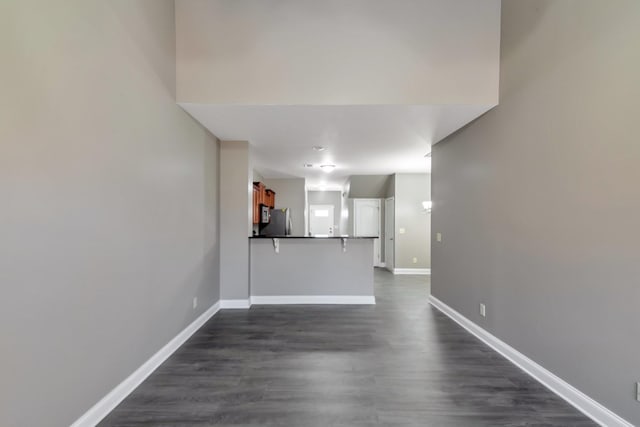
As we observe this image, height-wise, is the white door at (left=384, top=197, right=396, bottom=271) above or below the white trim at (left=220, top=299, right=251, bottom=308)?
above

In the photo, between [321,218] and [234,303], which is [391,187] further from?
[234,303]

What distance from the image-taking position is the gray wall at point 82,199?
135cm

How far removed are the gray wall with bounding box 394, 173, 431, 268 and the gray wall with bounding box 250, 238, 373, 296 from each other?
2.75 meters

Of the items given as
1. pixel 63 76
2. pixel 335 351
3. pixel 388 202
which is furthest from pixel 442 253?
pixel 63 76

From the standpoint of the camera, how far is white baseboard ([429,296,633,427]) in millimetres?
1850

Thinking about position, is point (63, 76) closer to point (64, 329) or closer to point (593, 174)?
point (64, 329)

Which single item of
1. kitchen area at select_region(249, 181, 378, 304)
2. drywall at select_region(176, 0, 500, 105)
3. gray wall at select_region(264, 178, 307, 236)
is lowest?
kitchen area at select_region(249, 181, 378, 304)

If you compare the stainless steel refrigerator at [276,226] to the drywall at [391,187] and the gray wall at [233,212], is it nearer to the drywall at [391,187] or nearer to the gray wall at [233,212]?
the gray wall at [233,212]

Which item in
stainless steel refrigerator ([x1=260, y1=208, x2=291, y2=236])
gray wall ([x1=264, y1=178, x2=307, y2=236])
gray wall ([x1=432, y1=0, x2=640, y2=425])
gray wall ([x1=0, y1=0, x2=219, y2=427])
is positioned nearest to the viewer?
gray wall ([x1=0, y1=0, x2=219, y2=427])

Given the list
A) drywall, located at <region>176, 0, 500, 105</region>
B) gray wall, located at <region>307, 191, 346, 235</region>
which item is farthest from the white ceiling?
gray wall, located at <region>307, 191, 346, 235</region>

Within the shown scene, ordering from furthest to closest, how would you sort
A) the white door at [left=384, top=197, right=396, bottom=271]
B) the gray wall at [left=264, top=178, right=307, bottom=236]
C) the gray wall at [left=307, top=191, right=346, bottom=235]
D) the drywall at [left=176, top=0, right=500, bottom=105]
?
the gray wall at [left=307, top=191, right=346, bottom=235], the gray wall at [left=264, top=178, right=307, bottom=236], the white door at [left=384, top=197, right=396, bottom=271], the drywall at [left=176, top=0, right=500, bottom=105]

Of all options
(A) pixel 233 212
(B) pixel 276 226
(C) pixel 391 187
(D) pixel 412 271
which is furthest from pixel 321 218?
(A) pixel 233 212

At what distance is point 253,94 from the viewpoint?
2844mm

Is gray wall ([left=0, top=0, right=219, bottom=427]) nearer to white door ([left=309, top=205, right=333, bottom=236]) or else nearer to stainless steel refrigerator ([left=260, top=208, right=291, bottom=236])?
stainless steel refrigerator ([left=260, top=208, right=291, bottom=236])
